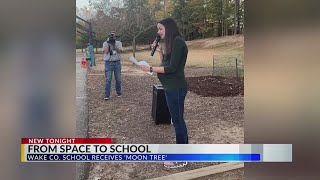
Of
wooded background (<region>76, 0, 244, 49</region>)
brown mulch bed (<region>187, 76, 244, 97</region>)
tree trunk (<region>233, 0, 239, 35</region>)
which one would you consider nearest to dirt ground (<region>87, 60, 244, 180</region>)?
brown mulch bed (<region>187, 76, 244, 97</region>)

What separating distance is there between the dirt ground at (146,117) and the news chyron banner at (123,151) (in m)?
0.05

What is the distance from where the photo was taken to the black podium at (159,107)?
8.25 feet

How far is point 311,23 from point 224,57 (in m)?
0.72

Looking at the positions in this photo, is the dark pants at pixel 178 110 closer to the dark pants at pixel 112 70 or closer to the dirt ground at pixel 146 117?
the dirt ground at pixel 146 117

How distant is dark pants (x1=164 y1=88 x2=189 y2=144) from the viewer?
253cm

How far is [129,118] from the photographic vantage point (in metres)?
2.56

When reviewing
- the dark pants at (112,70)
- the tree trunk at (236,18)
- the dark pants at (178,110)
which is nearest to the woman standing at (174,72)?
A: the dark pants at (178,110)

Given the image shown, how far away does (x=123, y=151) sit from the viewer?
249 cm

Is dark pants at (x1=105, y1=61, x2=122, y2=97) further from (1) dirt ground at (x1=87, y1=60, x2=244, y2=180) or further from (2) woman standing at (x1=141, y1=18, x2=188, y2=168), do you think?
(2) woman standing at (x1=141, y1=18, x2=188, y2=168)

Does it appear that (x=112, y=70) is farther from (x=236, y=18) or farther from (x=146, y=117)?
(x=236, y=18)

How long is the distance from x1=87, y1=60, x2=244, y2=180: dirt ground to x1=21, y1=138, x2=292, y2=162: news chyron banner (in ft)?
0.15

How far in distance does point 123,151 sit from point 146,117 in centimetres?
31

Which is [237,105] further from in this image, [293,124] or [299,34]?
[299,34]

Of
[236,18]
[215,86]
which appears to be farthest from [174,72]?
[236,18]
